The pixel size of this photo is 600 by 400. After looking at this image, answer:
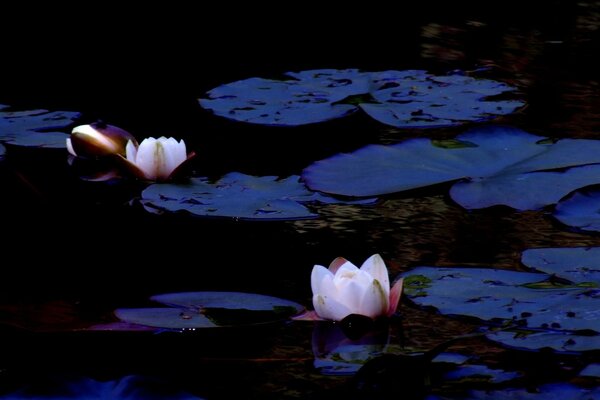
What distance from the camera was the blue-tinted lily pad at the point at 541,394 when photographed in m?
1.12

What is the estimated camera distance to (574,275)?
4.65 ft

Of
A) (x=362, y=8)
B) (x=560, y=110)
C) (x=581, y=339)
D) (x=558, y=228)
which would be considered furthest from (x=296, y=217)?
(x=362, y=8)

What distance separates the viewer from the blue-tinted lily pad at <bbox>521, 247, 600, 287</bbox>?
1411 millimetres

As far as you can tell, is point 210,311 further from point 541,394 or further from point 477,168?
point 477,168

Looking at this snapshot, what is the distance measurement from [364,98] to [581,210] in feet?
2.72

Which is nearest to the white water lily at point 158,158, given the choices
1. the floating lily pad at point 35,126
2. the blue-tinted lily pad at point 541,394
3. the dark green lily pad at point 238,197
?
the dark green lily pad at point 238,197

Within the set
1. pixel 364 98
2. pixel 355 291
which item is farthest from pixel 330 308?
pixel 364 98

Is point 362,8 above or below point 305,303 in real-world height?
above

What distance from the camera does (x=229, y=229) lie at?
1738 mm

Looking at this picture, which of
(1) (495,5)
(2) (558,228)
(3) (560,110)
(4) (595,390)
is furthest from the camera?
(1) (495,5)

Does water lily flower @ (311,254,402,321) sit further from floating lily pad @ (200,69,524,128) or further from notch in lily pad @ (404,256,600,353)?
floating lily pad @ (200,69,524,128)

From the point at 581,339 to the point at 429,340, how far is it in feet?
0.62

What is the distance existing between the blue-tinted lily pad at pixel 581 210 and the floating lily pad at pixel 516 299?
0.26 m

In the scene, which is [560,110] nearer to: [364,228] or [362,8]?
[364,228]
